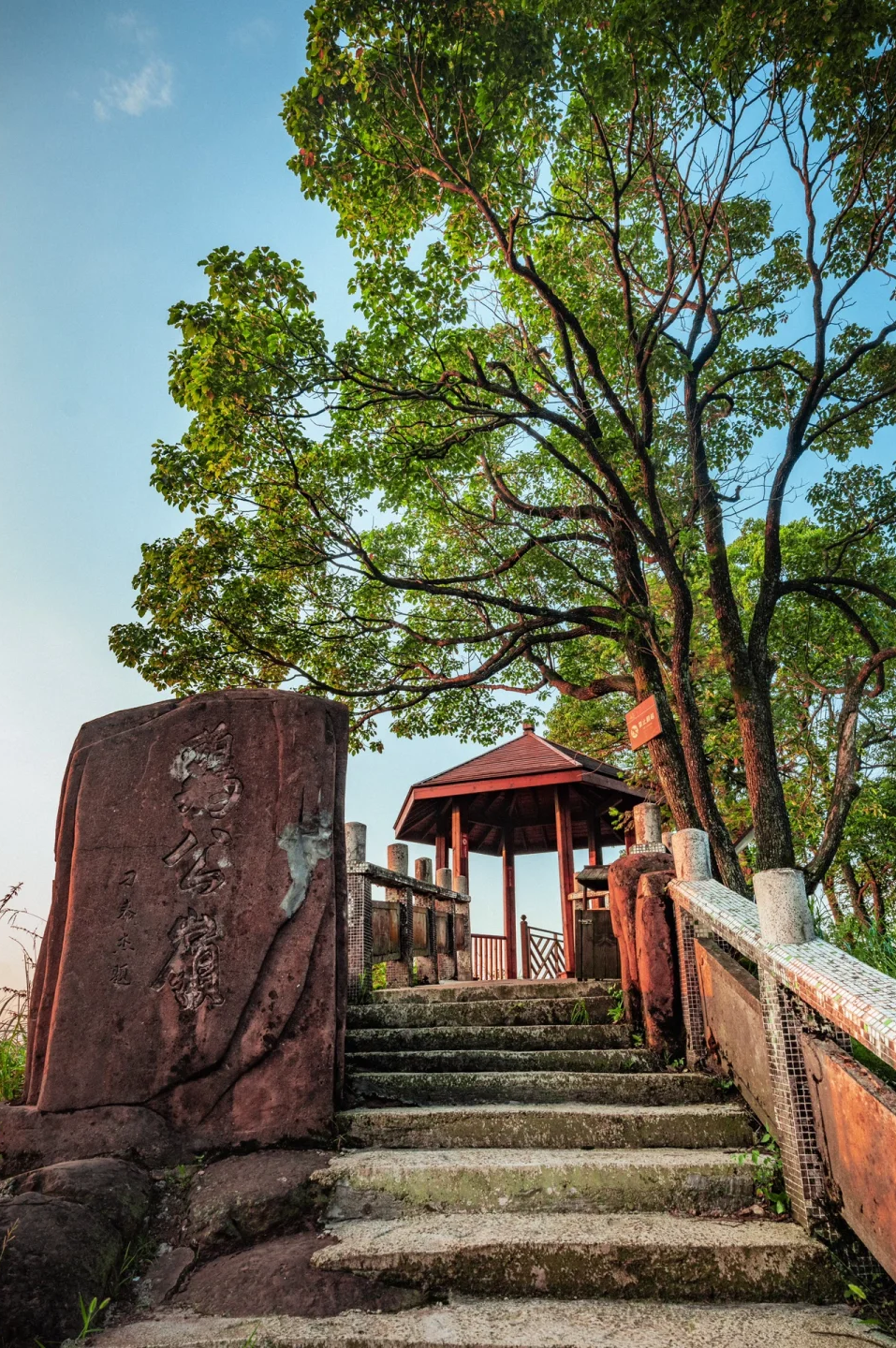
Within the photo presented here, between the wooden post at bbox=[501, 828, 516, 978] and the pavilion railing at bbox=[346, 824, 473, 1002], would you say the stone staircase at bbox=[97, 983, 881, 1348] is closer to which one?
the pavilion railing at bbox=[346, 824, 473, 1002]

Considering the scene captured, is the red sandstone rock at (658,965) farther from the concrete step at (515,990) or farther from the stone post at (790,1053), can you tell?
the stone post at (790,1053)

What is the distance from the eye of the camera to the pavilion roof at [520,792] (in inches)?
496

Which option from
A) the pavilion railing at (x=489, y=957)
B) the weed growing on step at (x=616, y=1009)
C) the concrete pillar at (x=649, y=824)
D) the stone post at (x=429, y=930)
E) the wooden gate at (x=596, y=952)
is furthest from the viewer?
the pavilion railing at (x=489, y=957)

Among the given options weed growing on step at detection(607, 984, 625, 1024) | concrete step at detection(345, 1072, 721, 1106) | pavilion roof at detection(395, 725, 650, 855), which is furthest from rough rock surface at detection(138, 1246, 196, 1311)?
pavilion roof at detection(395, 725, 650, 855)

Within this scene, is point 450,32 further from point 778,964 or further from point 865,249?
point 778,964

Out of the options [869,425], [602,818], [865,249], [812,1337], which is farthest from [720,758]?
[812,1337]

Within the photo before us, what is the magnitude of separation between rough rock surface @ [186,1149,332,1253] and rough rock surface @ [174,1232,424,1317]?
0.15m

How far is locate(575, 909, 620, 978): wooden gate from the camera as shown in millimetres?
6133

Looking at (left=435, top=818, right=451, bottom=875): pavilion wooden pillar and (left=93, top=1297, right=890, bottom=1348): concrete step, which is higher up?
(left=435, top=818, right=451, bottom=875): pavilion wooden pillar

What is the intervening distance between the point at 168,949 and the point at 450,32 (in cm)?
680

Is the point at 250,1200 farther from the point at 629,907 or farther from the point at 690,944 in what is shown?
the point at 629,907

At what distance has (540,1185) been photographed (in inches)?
122

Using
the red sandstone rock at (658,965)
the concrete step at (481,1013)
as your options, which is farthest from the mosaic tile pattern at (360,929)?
the red sandstone rock at (658,965)

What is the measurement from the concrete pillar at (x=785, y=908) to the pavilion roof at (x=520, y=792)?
8014mm
